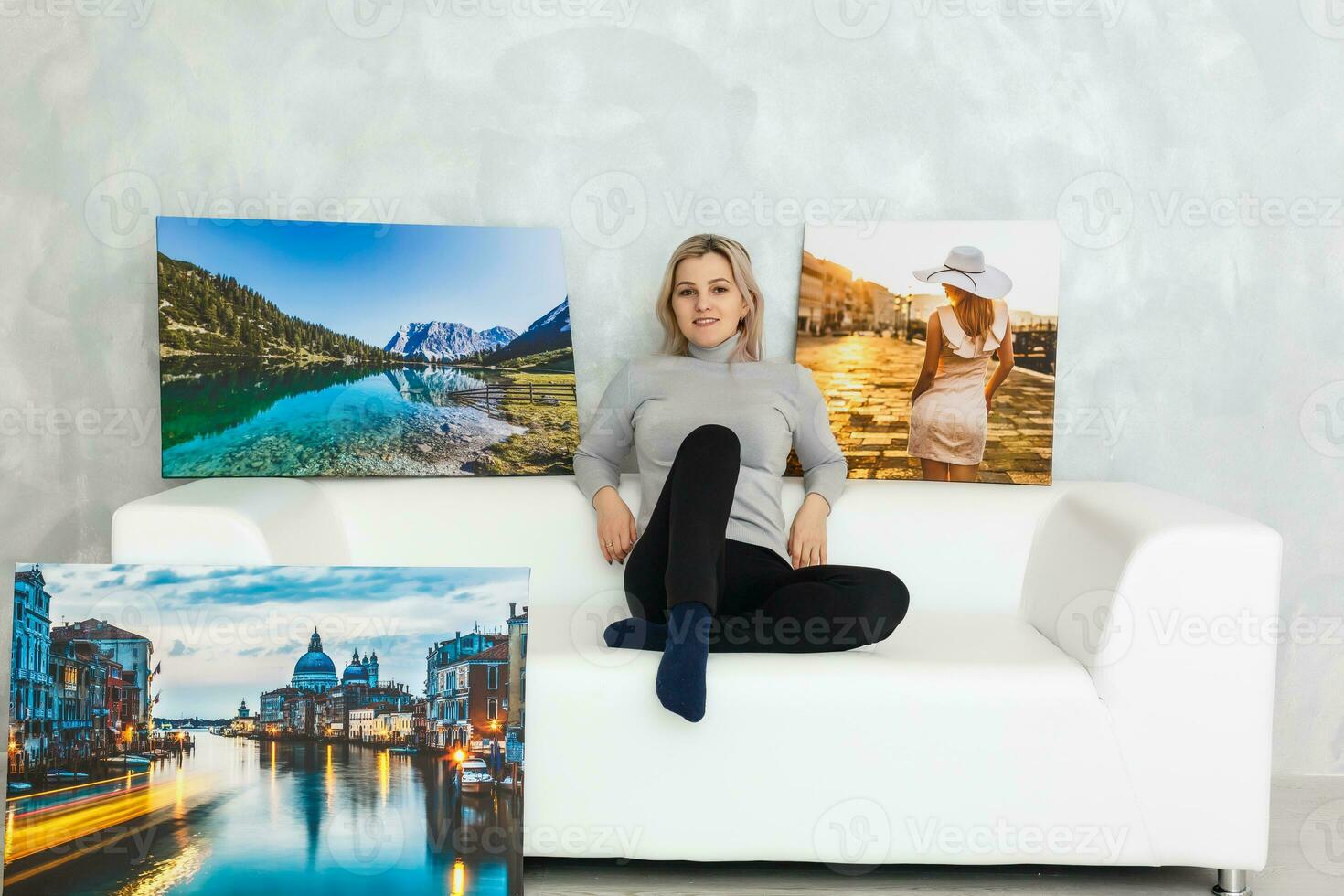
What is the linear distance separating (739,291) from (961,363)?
0.66 meters

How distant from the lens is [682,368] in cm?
271

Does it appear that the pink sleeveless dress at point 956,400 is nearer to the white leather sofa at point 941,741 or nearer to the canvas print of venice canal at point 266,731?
the white leather sofa at point 941,741

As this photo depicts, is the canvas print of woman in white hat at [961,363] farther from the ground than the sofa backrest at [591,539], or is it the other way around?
the canvas print of woman in white hat at [961,363]

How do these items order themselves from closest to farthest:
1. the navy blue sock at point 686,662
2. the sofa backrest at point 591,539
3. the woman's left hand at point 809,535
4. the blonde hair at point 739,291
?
the navy blue sock at point 686,662
the woman's left hand at point 809,535
the sofa backrest at point 591,539
the blonde hair at point 739,291

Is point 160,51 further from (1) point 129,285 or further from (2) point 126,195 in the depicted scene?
(1) point 129,285

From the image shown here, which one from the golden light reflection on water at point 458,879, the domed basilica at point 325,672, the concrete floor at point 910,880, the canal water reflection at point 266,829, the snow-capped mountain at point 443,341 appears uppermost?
the snow-capped mountain at point 443,341

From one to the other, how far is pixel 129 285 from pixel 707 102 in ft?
5.40

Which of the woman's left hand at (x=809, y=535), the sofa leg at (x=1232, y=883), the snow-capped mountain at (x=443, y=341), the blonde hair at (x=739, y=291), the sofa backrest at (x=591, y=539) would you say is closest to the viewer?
the sofa leg at (x=1232, y=883)

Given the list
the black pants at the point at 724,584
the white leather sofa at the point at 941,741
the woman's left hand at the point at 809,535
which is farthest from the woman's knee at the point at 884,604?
the woman's left hand at the point at 809,535

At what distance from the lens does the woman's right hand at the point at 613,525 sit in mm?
2553

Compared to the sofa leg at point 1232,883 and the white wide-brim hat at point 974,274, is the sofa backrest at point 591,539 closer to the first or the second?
the white wide-brim hat at point 974,274

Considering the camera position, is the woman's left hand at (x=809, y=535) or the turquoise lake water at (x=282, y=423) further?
the turquoise lake water at (x=282, y=423)

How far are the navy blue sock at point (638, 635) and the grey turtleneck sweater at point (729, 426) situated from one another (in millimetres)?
407

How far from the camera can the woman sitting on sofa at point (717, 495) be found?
2.08 meters
